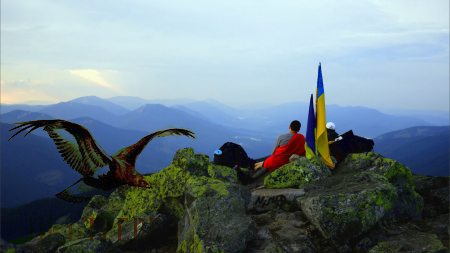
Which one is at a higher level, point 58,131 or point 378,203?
point 58,131

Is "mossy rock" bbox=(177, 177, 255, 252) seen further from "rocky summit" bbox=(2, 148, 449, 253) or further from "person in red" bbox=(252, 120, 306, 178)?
"person in red" bbox=(252, 120, 306, 178)

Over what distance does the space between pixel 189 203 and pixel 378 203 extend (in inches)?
183

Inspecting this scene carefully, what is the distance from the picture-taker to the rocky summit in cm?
637

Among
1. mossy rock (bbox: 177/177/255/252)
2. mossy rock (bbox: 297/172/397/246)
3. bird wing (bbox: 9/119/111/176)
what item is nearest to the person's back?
mossy rock (bbox: 297/172/397/246)

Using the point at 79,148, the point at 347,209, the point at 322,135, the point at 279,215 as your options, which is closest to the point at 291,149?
the point at 322,135

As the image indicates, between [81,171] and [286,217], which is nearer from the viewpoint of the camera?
[81,171]

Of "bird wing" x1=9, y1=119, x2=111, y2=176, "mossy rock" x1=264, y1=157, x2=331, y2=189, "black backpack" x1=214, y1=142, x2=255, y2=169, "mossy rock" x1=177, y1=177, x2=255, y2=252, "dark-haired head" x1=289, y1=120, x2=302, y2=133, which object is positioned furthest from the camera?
"black backpack" x1=214, y1=142, x2=255, y2=169

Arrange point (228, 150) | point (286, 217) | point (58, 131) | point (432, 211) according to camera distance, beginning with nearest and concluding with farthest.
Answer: point (58, 131) → point (286, 217) → point (432, 211) → point (228, 150)

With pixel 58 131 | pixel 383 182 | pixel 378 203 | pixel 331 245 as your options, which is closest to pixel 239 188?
pixel 331 245

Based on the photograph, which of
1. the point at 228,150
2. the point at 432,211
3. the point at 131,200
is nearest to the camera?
the point at 432,211

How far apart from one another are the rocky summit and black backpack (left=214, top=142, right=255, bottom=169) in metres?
2.91

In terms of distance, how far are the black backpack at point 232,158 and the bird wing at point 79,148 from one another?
935 cm

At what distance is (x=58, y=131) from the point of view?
427 cm

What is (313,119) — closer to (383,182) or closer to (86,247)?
(383,182)
